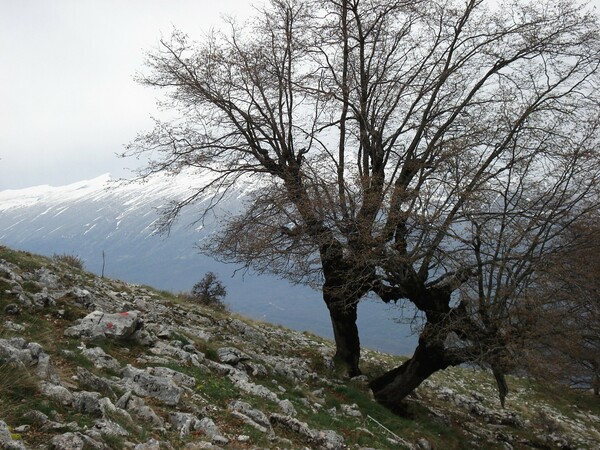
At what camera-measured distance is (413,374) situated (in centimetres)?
1451

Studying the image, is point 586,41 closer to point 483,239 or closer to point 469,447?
point 483,239

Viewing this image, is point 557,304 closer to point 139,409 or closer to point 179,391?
point 179,391

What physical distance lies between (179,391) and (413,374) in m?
8.58

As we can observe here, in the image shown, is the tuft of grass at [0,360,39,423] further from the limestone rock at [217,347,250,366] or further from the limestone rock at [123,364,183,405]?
the limestone rock at [217,347,250,366]

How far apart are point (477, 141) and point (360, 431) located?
8502mm

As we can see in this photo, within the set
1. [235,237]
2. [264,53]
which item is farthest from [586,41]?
[235,237]

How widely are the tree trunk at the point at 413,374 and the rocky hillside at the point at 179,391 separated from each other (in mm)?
656

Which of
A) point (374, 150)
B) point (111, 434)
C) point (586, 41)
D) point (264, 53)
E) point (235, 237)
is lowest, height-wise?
point (111, 434)

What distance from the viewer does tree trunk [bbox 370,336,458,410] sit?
14.1 m

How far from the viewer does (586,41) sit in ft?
43.4

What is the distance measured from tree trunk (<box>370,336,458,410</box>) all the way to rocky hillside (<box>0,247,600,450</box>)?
2.15ft

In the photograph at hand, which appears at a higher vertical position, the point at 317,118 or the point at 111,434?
the point at 317,118

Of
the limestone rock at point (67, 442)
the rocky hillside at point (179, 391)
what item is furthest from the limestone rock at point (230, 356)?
the limestone rock at point (67, 442)

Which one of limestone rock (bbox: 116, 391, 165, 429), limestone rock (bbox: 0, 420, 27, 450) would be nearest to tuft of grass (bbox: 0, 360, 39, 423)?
limestone rock (bbox: 0, 420, 27, 450)
